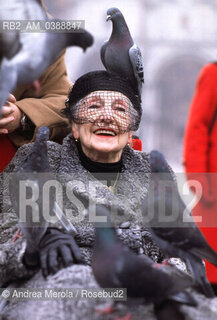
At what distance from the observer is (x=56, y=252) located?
5.13ft

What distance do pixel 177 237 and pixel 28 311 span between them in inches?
21.7

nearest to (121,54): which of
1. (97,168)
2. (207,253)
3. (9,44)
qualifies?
(97,168)

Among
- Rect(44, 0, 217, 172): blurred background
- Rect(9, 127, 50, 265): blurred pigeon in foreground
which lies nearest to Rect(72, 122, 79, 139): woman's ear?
Rect(9, 127, 50, 265): blurred pigeon in foreground

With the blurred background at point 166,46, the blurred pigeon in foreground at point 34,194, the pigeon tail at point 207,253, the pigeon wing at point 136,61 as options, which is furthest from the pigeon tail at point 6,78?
the blurred background at point 166,46

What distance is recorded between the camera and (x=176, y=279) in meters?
1.46

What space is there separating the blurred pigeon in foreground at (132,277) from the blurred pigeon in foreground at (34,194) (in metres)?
0.25

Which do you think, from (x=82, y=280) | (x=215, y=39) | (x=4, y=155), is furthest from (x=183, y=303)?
(x=215, y=39)

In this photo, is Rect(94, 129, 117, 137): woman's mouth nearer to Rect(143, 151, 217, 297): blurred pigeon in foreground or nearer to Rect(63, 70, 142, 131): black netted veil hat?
Result: Rect(63, 70, 142, 131): black netted veil hat

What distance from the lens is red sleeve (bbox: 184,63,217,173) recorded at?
59.5 inches

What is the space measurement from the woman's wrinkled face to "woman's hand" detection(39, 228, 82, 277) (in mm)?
428

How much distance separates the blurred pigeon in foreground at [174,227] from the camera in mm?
1504

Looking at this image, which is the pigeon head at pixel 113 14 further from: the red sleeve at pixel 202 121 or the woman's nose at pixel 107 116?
the red sleeve at pixel 202 121

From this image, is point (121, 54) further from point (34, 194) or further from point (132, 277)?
point (132, 277)

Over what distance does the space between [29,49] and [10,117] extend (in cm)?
57
